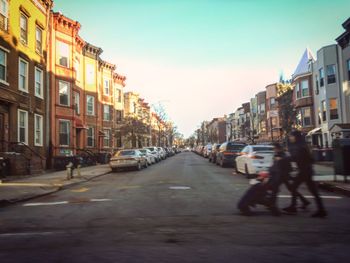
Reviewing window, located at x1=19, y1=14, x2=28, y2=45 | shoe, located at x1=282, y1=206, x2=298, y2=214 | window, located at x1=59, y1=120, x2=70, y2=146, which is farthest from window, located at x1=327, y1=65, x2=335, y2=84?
shoe, located at x1=282, y1=206, x2=298, y2=214

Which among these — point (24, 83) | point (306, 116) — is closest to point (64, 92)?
point (24, 83)

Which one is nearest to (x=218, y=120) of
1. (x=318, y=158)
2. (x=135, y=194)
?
(x=318, y=158)

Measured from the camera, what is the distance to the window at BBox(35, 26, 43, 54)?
85.6ft

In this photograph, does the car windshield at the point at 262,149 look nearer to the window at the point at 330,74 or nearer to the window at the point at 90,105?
the window at the point at 330,74

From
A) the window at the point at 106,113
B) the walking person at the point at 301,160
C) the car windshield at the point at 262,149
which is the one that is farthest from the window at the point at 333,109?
the walking person at the point at 301,160

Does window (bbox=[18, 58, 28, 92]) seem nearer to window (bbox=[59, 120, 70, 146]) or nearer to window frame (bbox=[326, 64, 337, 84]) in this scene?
window (bbox=[59, 120, 70, 146])

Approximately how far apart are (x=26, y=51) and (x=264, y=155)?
16.0 metres

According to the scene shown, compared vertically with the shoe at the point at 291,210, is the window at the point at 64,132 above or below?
above

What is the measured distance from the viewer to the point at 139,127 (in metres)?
40.5

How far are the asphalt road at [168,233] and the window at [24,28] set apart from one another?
16.1 meters

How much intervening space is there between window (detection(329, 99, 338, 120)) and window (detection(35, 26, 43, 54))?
25566 millimetres

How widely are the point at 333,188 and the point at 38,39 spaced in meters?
21.5

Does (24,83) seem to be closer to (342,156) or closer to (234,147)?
(234,147)

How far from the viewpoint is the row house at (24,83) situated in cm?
2117
